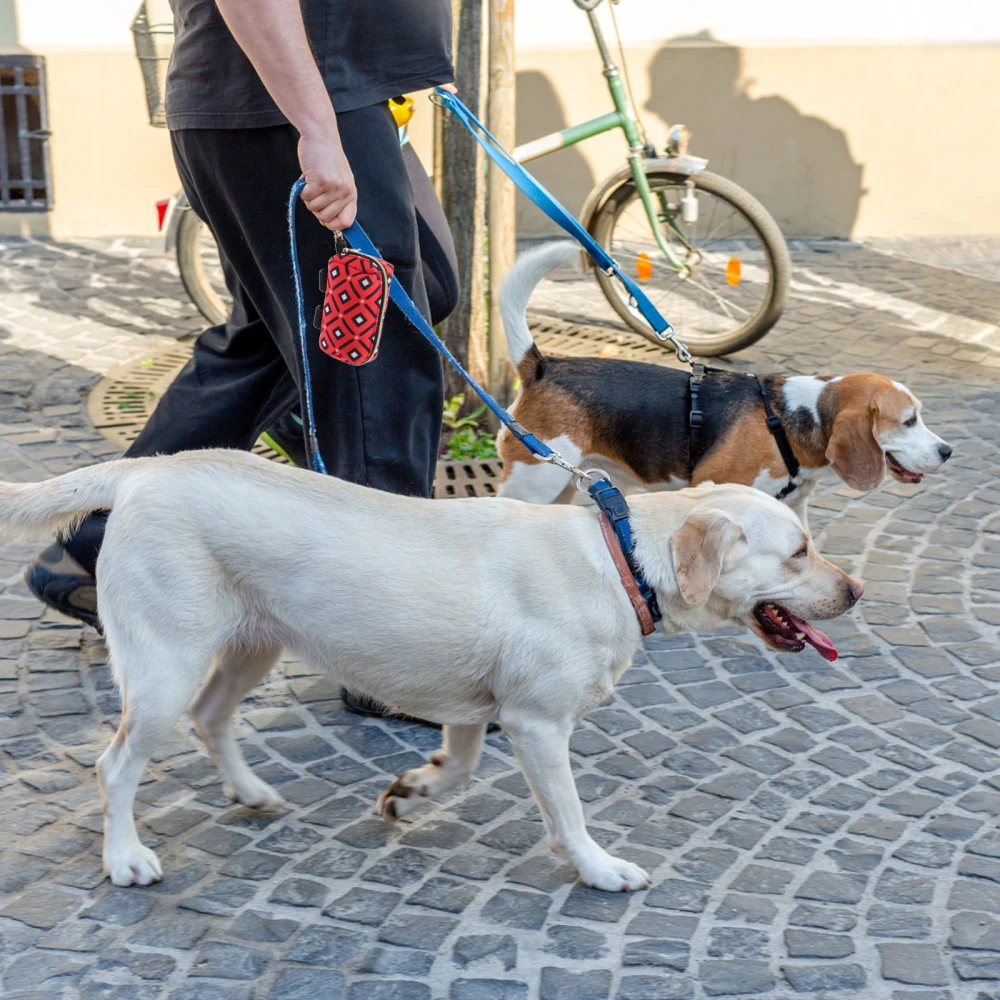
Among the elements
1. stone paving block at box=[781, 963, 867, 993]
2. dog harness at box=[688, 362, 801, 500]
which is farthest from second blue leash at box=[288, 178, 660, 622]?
dog harness at box=[688, 362, 801, 500]

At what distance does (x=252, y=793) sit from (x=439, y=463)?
245 centimetres

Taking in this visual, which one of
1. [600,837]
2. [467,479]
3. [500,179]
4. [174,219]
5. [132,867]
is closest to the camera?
[132,867]

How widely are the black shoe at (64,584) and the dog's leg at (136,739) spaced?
97cm

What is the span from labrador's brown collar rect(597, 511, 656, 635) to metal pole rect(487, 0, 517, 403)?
251 cm

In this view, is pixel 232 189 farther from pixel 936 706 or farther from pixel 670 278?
pixel 670 278

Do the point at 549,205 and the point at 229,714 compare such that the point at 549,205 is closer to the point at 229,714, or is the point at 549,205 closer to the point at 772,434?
the point at 772,434

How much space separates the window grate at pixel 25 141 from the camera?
8242 mm

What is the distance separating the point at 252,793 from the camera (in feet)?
10.6

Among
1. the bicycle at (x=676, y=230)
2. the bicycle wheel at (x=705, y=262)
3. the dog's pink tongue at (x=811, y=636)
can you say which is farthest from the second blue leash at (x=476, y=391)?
the bicycle wheel at (x=705, y=262)

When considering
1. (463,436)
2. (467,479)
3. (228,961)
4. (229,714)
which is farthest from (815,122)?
(228,961)

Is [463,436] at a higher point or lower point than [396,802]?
higher

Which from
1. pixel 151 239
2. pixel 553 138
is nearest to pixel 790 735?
pixel 553 138

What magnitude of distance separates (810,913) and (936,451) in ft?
6.25

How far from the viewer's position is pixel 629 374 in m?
4.46
